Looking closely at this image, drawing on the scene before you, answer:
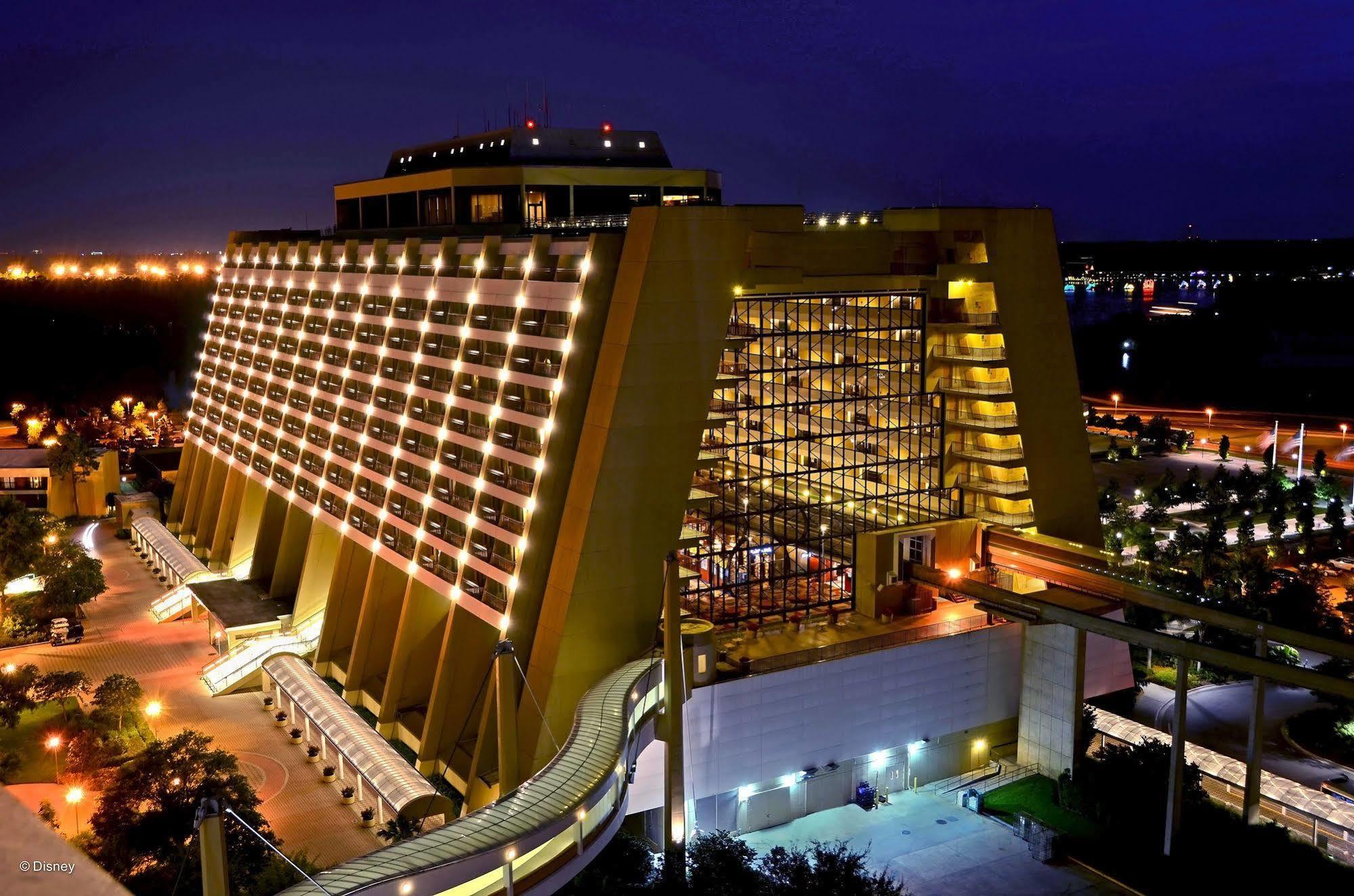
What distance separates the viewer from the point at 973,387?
144ft

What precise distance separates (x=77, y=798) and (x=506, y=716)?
14.1 meters

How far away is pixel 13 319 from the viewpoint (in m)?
145

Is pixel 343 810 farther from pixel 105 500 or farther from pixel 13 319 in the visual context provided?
pixel 13 319

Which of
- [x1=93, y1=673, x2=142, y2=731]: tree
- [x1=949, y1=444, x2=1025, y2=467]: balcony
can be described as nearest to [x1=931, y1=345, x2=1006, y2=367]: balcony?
[x1=949, y1=444, x2=1025, y2=467]: balcony

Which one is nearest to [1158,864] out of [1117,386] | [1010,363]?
[1010,363]

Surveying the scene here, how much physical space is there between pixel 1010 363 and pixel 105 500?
6249 cm

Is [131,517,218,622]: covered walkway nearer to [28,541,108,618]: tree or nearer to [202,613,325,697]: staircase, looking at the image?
[28,541,108,618]: tree

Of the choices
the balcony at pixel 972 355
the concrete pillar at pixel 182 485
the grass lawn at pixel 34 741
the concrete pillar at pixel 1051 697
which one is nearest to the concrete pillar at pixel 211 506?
the concrete pillar at pixel 182 485

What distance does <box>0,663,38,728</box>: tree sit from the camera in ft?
121

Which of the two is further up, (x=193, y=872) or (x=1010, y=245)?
(x=1010, y=245)

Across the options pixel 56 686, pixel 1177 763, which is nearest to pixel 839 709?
pixel 1177 763

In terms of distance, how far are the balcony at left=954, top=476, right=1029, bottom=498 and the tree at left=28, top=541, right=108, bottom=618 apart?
39.5 m

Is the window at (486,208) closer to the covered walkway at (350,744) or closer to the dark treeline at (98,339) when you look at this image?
the covered walkway at (350,744)

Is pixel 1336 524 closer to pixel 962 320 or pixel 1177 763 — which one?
pixel 962 320
